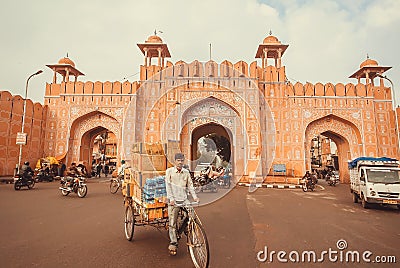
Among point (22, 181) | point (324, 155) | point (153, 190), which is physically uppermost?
point (324, 155)

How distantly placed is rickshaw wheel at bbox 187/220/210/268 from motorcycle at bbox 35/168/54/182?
47.4 feet

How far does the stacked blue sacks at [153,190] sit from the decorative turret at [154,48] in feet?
47.5

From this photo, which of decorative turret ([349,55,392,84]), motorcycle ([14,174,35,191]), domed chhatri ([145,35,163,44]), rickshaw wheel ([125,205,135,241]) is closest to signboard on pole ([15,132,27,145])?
motorcycle ([14,174,35,191])

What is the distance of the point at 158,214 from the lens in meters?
3.69

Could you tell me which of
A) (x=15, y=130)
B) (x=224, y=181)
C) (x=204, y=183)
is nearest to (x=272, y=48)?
(x=224, y=181)

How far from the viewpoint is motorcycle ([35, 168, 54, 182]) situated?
47.0ft

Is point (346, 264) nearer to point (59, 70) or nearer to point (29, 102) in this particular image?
point (29, 102)

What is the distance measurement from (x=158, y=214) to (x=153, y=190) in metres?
0.35

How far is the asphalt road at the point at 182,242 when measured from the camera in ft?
10.5

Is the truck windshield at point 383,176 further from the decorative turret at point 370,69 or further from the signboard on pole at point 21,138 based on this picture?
the signboard on pole at point 21,138

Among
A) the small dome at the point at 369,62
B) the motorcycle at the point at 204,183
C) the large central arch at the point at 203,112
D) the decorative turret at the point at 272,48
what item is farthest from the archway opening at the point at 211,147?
the small dome at the point at 369,62

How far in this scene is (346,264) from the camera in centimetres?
320

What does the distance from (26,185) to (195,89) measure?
404 inches

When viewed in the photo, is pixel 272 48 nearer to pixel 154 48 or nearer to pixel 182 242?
pixel 154 48
